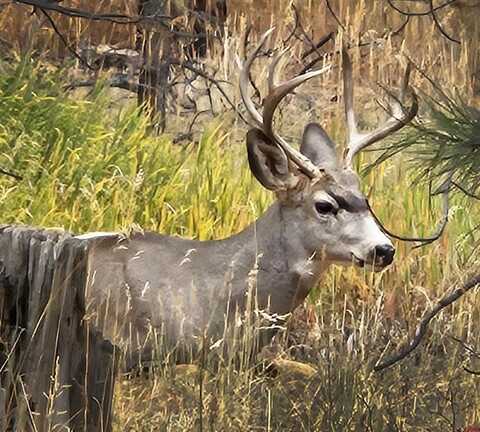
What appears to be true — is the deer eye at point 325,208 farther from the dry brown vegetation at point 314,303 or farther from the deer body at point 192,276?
the dry brown vegetation at point 314,303

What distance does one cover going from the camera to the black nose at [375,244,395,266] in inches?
263

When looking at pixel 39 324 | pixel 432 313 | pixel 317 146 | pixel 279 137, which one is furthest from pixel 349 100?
pixel 39 324

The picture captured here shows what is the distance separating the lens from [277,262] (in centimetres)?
685

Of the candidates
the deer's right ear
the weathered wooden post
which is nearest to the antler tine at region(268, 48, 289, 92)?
the deer's right ear

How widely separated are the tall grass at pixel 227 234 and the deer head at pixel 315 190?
264 millimetres

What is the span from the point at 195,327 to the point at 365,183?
2.58 metres

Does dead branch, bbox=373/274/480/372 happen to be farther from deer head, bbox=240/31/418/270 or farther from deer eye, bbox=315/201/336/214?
deer eye, bbox=315/201/336/214

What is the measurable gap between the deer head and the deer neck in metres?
0.02

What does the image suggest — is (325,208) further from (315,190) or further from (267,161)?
(267,161)

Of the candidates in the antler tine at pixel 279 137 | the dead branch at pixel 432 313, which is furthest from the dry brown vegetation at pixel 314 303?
the antler tine at pixel 279 137

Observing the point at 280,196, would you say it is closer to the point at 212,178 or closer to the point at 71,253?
the point at 212,178

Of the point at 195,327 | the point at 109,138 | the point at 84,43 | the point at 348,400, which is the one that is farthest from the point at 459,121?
the point at 84,43

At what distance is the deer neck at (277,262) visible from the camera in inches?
267

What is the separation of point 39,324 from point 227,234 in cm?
380
